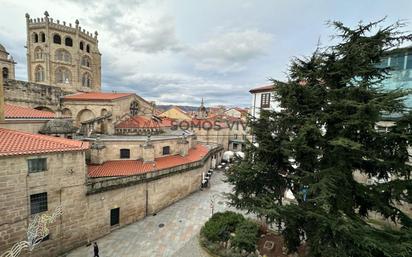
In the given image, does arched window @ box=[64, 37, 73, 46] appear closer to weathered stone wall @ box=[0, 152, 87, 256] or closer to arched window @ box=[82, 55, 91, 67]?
arched window @ box=[82, 55, 91, 67]

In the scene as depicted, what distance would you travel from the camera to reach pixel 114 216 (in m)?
17.9

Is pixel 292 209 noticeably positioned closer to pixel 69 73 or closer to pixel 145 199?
pixel 145 199

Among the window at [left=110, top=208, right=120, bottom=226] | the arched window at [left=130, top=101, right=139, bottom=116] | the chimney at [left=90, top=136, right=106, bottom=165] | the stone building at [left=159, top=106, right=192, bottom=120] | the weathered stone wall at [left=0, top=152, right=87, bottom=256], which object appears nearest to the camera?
the weathered stone wall at [left=0, top=152, right=87, bottom=256]

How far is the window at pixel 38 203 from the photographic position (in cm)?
1310

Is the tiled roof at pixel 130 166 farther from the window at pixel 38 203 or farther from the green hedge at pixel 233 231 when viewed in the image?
the green hedge at pixel 233 231

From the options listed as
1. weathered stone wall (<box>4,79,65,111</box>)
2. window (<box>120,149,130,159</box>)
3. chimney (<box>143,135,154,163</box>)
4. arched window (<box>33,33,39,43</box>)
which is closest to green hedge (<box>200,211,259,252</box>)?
chimney (<box>143,135,154,163</box>)

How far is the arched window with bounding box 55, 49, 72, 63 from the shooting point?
3927 cm

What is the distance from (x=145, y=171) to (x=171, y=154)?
24.6ft

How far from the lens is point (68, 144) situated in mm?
14703

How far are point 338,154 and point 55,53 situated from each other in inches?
1868

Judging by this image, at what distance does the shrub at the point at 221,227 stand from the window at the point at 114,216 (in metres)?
→ 7.47

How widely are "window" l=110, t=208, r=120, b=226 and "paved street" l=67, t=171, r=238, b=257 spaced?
73 cm

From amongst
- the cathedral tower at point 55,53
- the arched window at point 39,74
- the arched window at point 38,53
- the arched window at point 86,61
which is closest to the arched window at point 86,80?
the cathedral tower at point 55,53

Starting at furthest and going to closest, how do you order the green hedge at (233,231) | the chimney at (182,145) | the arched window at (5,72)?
the arched window at (5,72) → the chimney at (182,145) → the green hedge at (233,231)
